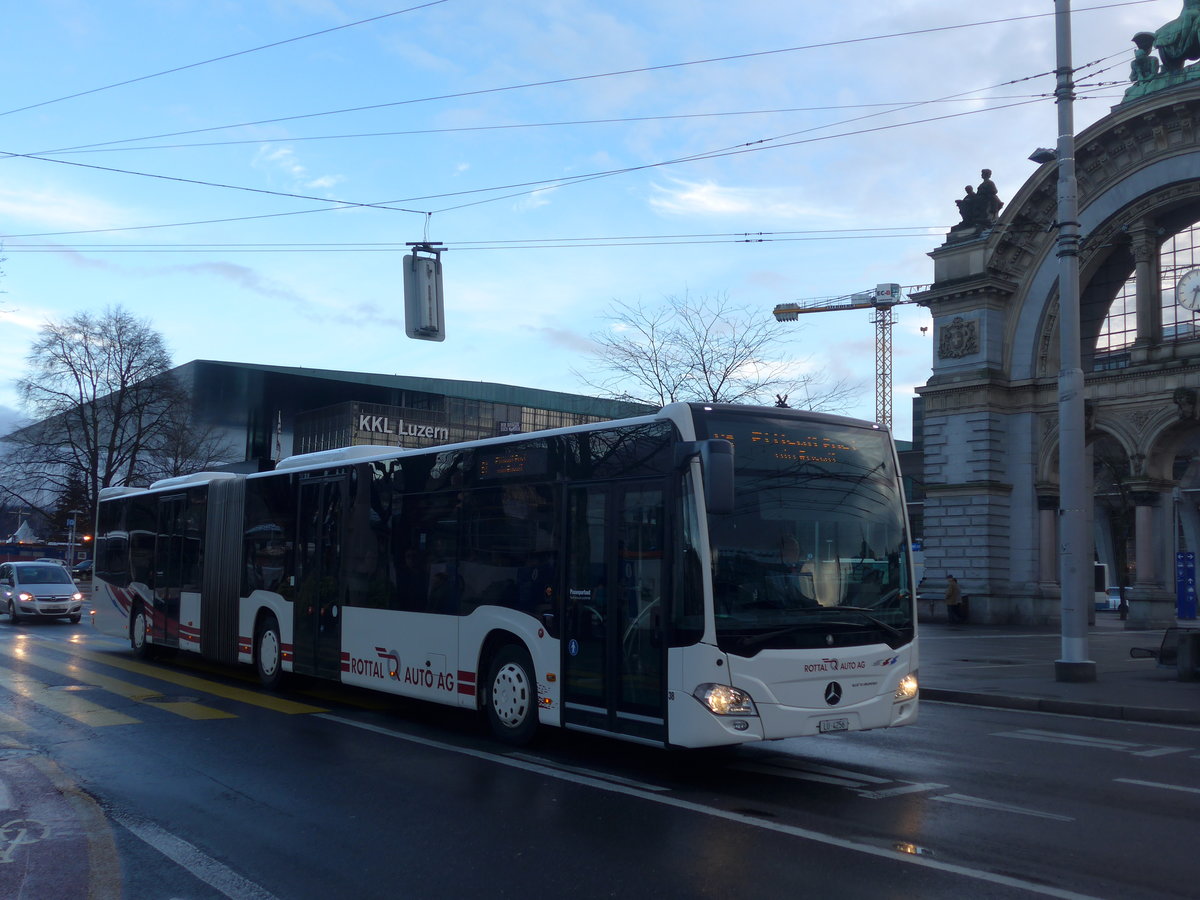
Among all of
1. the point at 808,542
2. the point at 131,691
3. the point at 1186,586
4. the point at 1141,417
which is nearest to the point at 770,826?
the point at 808,542

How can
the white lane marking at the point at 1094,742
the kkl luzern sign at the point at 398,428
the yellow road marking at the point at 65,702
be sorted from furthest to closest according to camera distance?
the kkl luzern sign at the point at 398,428, the yellow road marking at the point at 65,702, the white lane marking at the point at 1094,742

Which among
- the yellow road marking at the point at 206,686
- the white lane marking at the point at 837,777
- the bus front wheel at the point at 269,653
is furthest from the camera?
the bus front wheel at the point at 269,653

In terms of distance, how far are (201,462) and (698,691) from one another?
58.9 m

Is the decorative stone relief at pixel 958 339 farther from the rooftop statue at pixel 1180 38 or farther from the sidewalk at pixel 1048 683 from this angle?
the sidewalk at pixel 1048 683

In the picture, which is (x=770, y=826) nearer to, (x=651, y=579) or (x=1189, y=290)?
(x=651, y=579)

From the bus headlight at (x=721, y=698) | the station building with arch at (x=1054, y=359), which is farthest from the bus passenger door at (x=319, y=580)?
the station building with arch at (x=1054, y=359)

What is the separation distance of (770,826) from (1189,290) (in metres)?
33.9

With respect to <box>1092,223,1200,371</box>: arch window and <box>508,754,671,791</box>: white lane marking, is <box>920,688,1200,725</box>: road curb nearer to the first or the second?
<box>508,754,671,791</box>: white lane marking

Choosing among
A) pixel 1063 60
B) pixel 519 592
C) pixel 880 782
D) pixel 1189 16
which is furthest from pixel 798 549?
pixel 1189 16

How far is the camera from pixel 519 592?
10.6 meters

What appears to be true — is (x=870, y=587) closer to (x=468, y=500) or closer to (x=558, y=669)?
(x=558, y=669)

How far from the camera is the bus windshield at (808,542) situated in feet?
28.6

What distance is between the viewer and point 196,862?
6.62m

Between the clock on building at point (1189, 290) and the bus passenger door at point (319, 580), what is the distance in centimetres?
3085
